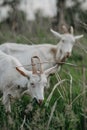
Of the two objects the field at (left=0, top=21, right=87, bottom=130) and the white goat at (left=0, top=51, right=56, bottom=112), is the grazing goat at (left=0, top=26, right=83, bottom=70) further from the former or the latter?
the white goat at (left=0, top=51, right=56, bottom=112)

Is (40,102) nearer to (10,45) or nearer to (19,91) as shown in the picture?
(19,91)

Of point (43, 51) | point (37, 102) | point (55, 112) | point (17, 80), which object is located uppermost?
point (43, 51)

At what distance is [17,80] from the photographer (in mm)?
7691

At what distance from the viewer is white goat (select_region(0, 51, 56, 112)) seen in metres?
7.16

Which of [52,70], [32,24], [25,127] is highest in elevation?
[32,24]

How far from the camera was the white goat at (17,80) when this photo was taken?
7156 millimetres

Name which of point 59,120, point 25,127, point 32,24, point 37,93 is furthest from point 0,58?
point 32,24

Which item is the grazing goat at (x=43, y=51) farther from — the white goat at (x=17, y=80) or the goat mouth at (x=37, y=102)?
the goat mouth at (x=37, y=102)

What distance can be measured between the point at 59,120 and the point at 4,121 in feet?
2.97

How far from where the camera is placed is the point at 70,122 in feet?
Answer: 20.7

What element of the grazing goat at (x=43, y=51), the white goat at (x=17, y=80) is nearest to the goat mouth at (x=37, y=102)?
the white goat at (x=17, y=80)

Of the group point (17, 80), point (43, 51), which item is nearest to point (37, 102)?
point (17, 80)

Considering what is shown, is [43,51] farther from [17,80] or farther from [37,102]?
[37,102]

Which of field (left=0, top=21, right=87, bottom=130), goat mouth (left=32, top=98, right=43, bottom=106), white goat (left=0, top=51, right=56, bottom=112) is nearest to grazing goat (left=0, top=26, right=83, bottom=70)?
field (left=0, top=21, right=87, bottom=130)
